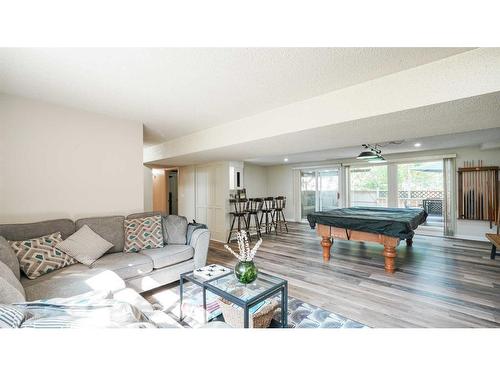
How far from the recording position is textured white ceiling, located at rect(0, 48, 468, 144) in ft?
5.44

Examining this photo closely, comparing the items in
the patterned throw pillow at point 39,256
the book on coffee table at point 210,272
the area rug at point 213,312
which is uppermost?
the patterned throw pillow at point 39,256

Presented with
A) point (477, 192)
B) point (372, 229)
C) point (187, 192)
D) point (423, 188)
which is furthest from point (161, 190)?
point (477, 192)

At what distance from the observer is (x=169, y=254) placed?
2686mm

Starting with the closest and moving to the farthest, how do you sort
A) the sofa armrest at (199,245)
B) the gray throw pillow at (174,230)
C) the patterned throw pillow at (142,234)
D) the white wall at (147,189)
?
1. the patterned throw pillow at (142,234)
2. the sofa armrest at (199,245)
3. the gray throw pillow at (174,230)
4. the white wall at (147,189)

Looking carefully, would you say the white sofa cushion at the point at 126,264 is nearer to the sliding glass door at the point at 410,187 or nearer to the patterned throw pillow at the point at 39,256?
the patterned throw pillow at the point at 39,256

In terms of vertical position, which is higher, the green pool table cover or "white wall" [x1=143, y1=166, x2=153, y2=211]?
"white wall" [x1=143, y1=166, x2=153, y2=211]

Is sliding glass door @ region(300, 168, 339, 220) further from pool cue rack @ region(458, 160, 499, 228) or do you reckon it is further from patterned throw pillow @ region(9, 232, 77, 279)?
patterned throw pillow @ region(9, 232, 77, 279)

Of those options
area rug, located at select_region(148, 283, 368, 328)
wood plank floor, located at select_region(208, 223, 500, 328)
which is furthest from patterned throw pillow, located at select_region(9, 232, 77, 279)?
wood plank floor, located at select_region(208, 223, 500, 328)

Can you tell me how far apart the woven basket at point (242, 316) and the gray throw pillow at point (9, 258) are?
1.72 metres

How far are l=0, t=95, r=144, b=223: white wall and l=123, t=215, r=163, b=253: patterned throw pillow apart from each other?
55 centimetres

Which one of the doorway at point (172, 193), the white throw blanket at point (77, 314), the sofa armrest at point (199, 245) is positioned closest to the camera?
the white throw blanket at point (77, 314)

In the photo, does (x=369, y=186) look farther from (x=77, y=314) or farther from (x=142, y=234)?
(x=77, y=314)

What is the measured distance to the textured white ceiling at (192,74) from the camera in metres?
1.66

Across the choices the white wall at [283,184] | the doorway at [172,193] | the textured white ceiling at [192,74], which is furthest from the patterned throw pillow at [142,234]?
the white wall at [283,184]
